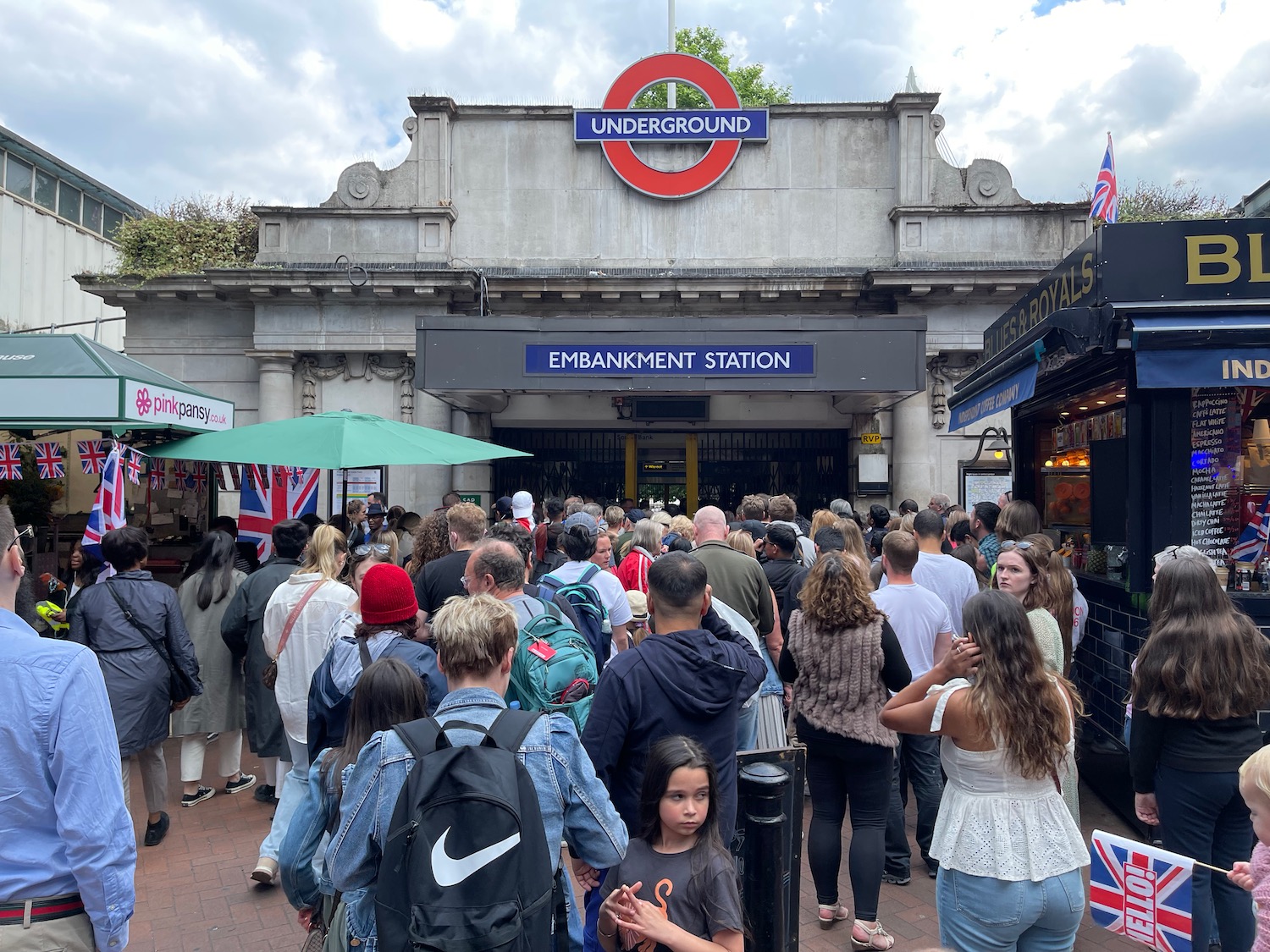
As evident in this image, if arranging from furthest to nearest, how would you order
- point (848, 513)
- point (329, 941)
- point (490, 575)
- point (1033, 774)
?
point (848, 513) < point (490, 575) < point (1033, 774) < point (329, 941)

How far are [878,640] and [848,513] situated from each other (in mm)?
4959

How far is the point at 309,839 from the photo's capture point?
2.70 meters

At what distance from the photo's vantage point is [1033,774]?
9.33 ft

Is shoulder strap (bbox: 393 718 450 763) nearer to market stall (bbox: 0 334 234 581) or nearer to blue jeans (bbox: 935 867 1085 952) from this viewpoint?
blue jeans (bbox: 935 867 1085 952)

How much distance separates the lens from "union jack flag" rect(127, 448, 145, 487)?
8086 mm

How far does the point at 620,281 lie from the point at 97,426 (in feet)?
30.5

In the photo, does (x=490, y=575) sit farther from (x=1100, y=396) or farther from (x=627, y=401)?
(x=627, y=401)

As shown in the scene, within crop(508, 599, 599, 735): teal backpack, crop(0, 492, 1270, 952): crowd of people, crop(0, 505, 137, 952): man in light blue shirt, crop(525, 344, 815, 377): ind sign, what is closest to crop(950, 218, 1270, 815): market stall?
crop(0, 492, 1270, 952): crowd of people

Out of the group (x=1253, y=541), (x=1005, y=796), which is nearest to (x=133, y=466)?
(x=1005, y=796)

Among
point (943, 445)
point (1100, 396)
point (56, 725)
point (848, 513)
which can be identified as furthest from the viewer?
point (943, 445)

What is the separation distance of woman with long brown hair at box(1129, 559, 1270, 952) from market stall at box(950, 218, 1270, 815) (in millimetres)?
2165

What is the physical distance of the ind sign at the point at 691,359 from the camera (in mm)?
12234

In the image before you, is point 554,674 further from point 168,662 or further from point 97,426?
point 97,426

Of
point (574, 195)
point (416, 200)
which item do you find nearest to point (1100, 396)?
point (574, 195)
